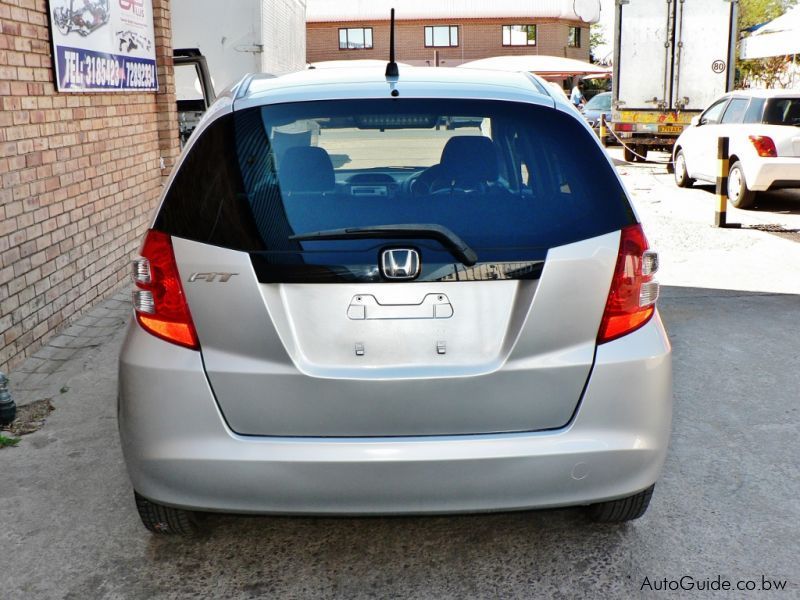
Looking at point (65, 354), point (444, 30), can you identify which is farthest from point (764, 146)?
point (444, 30)

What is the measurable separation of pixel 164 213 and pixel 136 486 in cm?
88

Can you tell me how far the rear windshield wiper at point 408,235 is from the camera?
293 centimetres

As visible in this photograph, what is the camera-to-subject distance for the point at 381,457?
2.93m

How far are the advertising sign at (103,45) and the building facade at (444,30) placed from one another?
5131 centimetres

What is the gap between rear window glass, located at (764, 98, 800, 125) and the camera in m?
12.7

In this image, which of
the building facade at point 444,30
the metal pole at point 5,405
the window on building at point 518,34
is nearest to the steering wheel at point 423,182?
the metal pole at point 5,405

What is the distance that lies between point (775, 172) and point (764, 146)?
37 cm

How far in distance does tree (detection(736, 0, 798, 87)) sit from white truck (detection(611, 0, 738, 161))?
43.6ft

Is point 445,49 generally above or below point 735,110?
above

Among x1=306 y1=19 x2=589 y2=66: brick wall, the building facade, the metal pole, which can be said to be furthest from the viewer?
x1=306 y1=19 x2=589 y2=66: brick wall

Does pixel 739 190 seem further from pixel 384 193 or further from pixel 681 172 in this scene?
pixel 384 193

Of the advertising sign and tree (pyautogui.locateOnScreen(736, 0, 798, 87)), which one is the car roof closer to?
the advertising sign

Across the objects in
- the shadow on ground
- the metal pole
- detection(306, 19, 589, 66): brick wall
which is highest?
detection(306, 19, 589, 66): brick wall

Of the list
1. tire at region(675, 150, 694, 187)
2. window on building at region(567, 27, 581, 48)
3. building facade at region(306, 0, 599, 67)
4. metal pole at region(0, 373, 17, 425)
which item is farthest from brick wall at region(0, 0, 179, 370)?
window on building at region(567, 27, 581, 48)
